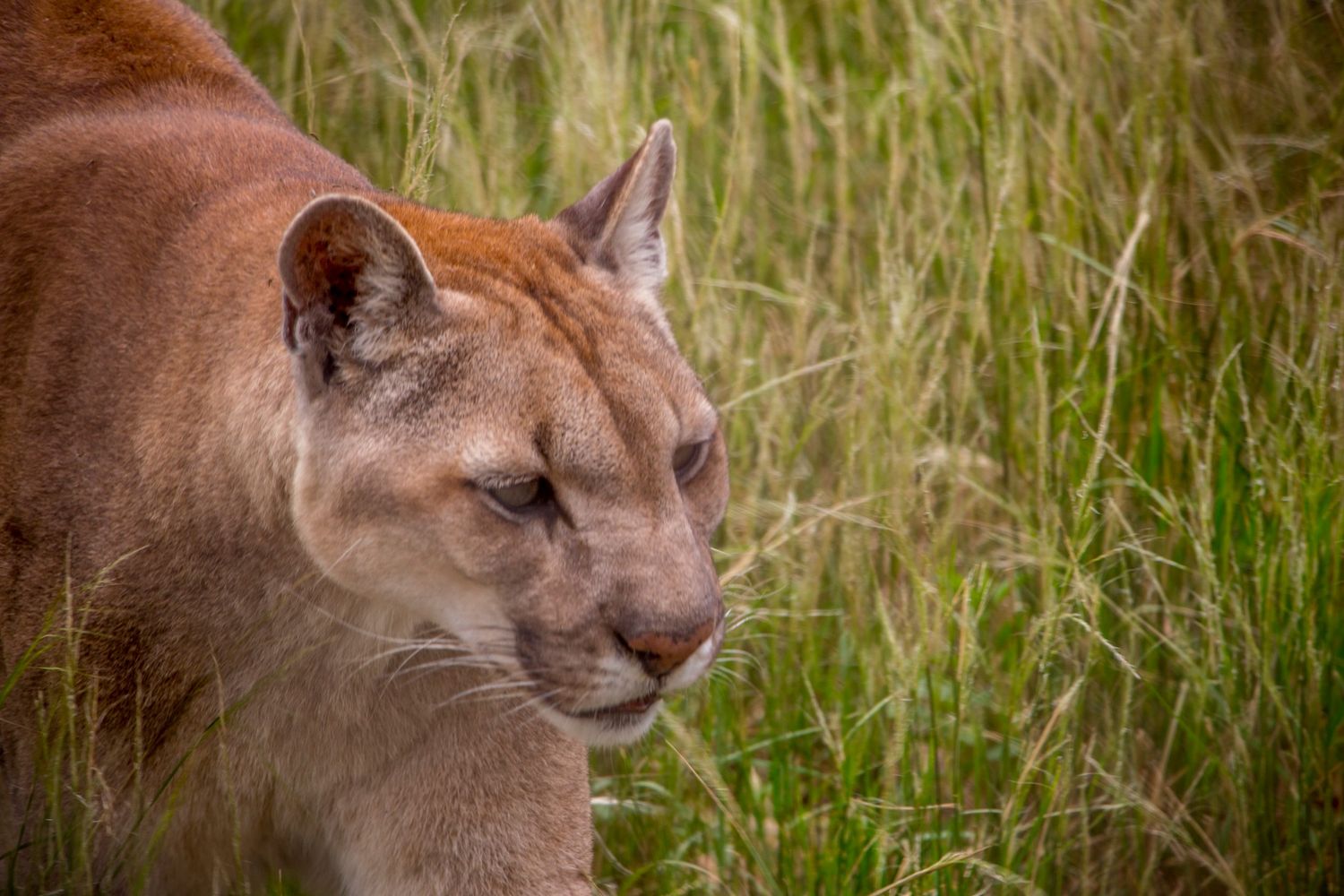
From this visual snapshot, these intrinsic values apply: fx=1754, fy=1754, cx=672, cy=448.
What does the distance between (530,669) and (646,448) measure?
44cm

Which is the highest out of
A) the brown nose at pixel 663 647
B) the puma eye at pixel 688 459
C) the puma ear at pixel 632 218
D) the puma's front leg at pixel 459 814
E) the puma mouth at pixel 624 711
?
the puma ear at pixel 632 218

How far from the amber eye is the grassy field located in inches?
33.0

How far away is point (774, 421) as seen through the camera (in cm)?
495

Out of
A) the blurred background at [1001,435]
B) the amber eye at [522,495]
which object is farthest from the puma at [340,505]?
the blurred background at [1001,435]

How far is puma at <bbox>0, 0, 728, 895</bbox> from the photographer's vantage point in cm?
301

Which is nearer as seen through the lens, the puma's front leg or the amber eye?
the amber eye

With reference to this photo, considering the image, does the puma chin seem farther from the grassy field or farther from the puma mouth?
the grassy field

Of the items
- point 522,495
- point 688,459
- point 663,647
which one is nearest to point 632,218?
point 688,459

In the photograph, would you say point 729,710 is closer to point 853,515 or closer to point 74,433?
point 853,515

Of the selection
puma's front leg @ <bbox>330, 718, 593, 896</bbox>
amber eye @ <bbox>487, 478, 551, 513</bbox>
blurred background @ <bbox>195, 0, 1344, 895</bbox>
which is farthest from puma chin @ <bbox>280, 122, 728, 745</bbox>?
blurred background @ <bbox>195, 0, 1344, 895</bbox>

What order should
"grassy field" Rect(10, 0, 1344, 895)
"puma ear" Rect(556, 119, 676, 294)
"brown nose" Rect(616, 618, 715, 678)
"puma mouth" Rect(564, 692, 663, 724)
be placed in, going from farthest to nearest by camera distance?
"grassy field" Rect(10, 0, 1344, 895), "puma ear" Rect(556, 119, 676, 294), "puma mouth" Rect(564, 692, 663, 724), "brown nose" Rect(616, 618, 715, 678)

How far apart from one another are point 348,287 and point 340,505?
1.28 ft

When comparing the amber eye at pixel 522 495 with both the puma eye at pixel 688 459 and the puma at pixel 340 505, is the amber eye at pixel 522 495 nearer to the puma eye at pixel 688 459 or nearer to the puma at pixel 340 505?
the puma at pixel 340 505

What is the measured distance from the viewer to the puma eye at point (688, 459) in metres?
3.26
